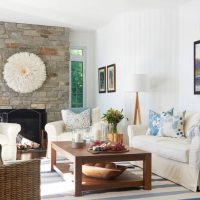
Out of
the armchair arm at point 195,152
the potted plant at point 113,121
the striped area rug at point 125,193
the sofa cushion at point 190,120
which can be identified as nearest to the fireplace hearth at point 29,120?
the potted plant at point 113,121

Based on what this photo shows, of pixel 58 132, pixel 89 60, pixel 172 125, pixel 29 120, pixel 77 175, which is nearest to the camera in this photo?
pixel 77 175

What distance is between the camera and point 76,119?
20.1ft

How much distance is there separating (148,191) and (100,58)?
4643 mm

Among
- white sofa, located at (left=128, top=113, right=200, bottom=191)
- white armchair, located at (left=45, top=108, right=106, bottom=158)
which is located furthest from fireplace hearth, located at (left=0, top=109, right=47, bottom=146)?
white sofa, located at (left=128, top=113, right=200, bottom=191)

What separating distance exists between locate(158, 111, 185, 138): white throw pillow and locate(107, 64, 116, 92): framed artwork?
241cm

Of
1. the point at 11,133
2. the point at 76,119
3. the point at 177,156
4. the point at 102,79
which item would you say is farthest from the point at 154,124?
the point at 102,79

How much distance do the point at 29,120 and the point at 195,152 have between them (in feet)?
13.7

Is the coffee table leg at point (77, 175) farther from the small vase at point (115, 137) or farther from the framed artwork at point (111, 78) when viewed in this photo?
the framed artwork at point (111, 78)

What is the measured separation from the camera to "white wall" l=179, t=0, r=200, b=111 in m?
5.33

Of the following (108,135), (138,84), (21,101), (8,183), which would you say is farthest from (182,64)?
(8,183)

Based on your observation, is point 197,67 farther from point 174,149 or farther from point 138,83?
point 174,149

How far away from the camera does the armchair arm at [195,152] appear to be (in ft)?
12.0

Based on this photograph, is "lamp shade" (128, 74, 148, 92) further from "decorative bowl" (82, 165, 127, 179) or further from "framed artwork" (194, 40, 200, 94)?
"decorative bowl" (82, 165, 127, 179)

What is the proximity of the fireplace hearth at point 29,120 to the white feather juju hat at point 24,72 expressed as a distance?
0.46m
